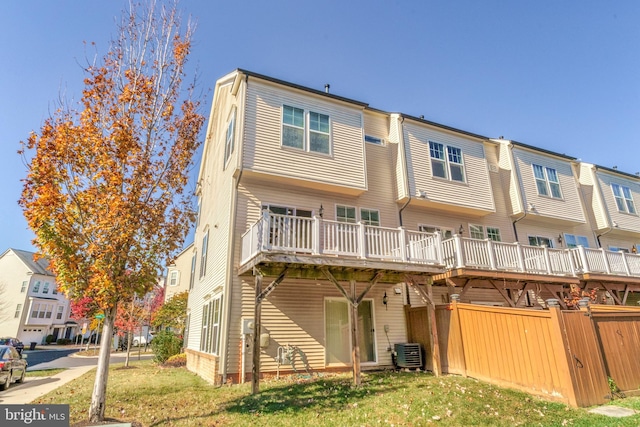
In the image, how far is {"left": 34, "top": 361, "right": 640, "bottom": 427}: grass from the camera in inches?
244

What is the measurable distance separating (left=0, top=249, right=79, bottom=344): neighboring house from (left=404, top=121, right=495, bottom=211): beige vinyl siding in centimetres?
4380

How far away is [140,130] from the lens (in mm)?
7875

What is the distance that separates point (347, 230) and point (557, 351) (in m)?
5.86

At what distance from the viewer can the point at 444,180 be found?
14758 millimetres

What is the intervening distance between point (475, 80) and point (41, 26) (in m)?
15.1

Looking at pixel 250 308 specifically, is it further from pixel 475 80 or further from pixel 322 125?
pixel 475 80

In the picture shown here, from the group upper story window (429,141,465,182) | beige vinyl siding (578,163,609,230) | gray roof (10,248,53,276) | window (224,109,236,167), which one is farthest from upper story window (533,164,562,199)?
Answer: gray roof (10,248,53,276)

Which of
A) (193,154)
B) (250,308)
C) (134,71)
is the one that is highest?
(134,71)

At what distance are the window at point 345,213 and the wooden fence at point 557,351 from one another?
5.35 meters

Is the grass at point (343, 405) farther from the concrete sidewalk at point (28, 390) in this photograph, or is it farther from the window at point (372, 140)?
the window at point (372, 140)

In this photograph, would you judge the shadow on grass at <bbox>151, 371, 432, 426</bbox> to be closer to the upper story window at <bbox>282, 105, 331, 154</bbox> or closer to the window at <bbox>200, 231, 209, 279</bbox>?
the window at <bbox>200, 231, 209, 279</bbox>

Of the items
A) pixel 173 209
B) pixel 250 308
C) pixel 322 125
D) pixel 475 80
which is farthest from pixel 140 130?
pixel 475 80

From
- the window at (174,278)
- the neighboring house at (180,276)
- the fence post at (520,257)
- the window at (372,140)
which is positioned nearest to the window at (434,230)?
the fence post at (520,257)

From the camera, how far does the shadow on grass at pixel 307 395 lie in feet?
22.5
